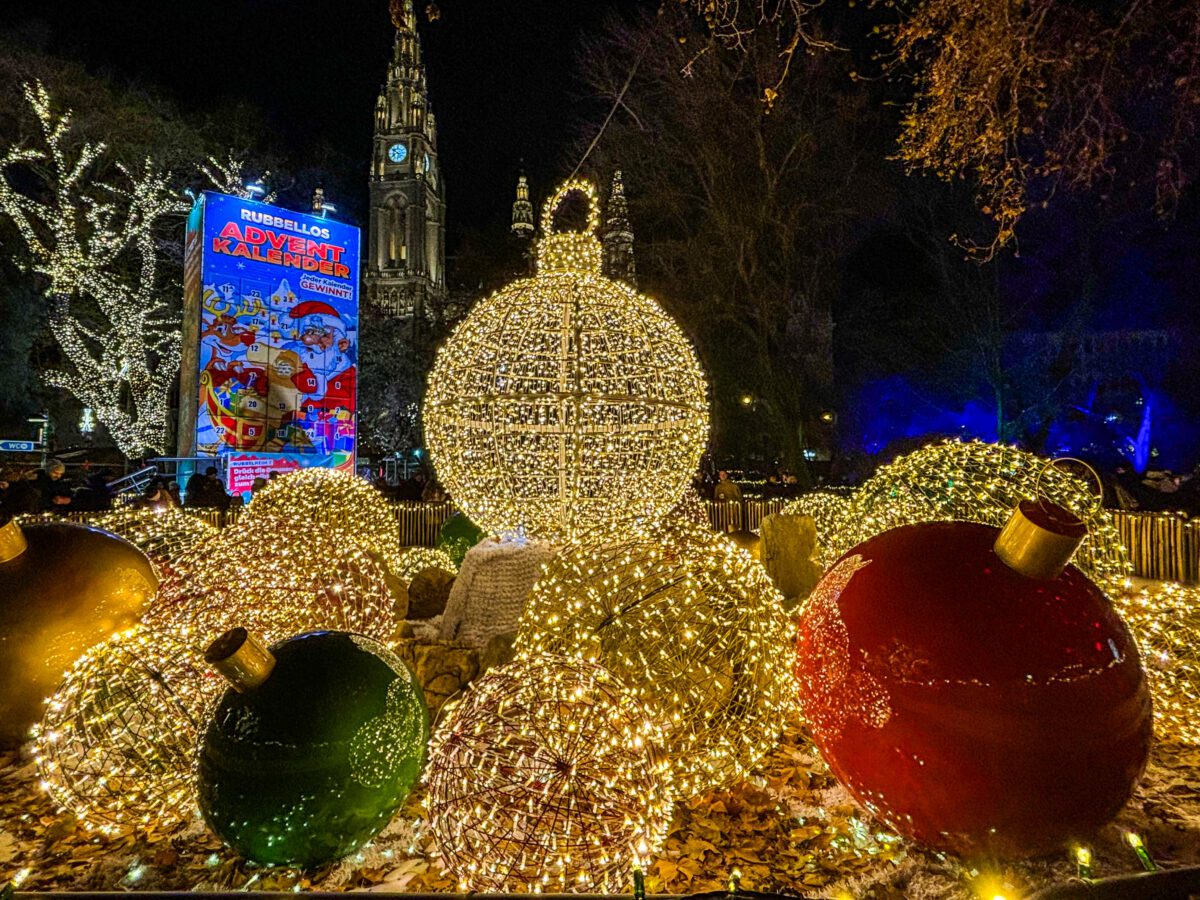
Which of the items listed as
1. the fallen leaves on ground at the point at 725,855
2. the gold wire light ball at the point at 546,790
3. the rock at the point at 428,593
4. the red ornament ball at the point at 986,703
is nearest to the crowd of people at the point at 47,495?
the rock at the point at 428,593

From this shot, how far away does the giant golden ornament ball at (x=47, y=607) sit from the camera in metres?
3.74

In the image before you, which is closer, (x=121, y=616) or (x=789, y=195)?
(x=121, y=616)

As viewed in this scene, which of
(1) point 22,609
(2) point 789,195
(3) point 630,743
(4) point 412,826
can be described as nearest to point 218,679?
(4) point 412,826

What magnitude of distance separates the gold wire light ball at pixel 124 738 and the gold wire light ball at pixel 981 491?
4.37m

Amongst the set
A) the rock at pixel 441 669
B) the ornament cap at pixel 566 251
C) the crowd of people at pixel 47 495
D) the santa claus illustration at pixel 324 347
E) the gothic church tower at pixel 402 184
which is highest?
the gothic church tower at pixel 402 184

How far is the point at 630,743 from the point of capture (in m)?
2.43

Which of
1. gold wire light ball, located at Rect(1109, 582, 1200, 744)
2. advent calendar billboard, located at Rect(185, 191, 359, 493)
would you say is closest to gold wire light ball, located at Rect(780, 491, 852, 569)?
gold wire light ball, located at Rect(1109, 582, 1200, 744)

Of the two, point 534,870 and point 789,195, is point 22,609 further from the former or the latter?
point 789,195

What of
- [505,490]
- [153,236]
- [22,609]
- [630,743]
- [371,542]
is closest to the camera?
[630,743]

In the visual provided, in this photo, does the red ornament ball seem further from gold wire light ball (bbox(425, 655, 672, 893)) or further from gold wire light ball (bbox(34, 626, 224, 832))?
gold wire light ball (bbox(34, 626, 224, 832))

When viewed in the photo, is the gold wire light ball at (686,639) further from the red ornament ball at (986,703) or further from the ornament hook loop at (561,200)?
the ornament hook loop at (561,200)

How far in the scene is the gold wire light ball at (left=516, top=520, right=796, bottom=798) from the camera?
3051mm

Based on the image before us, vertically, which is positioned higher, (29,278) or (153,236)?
(153,236)

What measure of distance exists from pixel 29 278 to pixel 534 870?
2837 centimetres
